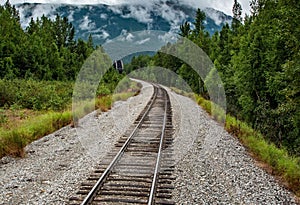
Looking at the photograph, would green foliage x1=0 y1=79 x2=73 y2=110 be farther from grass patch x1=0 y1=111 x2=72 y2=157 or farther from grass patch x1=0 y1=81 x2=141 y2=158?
grass patch x1=0 y1=111 x2=72 y2=157

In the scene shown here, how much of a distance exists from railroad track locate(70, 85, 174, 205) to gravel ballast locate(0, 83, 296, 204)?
239 mm

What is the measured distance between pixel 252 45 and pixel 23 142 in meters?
18.0

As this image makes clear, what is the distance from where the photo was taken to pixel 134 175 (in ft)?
23.1

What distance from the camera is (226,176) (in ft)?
23.6

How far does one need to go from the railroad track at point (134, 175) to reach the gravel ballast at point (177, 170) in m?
0.24

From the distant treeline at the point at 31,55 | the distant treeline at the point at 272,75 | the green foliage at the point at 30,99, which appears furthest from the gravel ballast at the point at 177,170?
the distant treeline at the point at 31,55

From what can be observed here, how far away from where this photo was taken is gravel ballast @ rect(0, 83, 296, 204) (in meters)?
6.00

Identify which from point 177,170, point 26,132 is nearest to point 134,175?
point 177,170

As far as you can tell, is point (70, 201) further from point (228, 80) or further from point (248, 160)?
point (228, 80)

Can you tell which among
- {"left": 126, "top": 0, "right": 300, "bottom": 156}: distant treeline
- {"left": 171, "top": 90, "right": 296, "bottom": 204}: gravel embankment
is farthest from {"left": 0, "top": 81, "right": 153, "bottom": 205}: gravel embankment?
{"left": 126, "top": 0, "right": 300, "bottom": 156}: distant treeline

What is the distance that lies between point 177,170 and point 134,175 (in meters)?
1.14

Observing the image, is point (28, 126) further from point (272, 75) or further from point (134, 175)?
point (272, 75)

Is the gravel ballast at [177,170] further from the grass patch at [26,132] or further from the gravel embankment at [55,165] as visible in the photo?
the grass patch at [26,132]

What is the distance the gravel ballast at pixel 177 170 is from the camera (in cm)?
600
